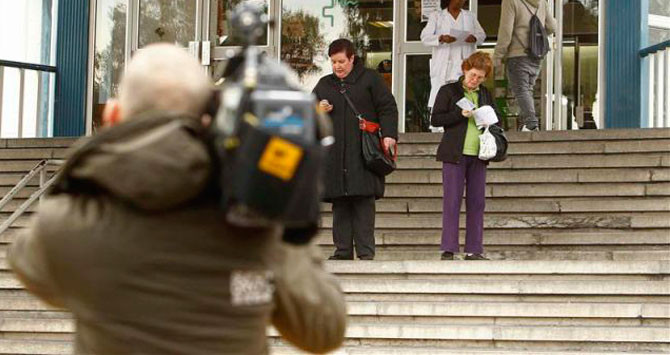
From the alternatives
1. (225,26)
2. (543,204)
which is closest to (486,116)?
(543,204)

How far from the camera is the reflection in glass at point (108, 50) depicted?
16.4 m

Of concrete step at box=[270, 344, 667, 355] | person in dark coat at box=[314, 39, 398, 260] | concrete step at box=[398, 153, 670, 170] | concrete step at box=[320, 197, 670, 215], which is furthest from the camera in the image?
concrete step at box=[398, 153, 670, 170]

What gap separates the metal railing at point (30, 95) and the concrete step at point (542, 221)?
6181mm

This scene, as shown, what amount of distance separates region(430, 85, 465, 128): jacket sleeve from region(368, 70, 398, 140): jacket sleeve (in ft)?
1.00

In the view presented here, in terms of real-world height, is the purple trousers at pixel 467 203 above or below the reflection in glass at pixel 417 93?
below

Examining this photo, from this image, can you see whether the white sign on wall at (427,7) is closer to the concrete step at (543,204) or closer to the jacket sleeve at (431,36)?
the jacket sleeve at (431,36)

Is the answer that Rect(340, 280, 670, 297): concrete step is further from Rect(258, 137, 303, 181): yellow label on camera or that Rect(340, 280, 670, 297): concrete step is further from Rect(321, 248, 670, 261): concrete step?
Rect(258, 137, 303, 181): yellow label on camera

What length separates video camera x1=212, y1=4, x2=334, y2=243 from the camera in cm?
213

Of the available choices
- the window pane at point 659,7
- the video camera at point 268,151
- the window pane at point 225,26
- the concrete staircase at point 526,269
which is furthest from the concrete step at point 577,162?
the video camera at point 268,151

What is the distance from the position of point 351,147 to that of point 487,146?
103 cm

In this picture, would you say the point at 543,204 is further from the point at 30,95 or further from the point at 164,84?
the point at 164,84

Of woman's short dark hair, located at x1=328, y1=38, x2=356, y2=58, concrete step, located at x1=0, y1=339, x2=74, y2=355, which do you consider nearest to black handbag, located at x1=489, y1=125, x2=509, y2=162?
woman's short dark hair, located at x1=328, y1=38, x2=356, y2=58

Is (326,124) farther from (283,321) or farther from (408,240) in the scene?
(408,240)

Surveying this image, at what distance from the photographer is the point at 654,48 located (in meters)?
13.9
